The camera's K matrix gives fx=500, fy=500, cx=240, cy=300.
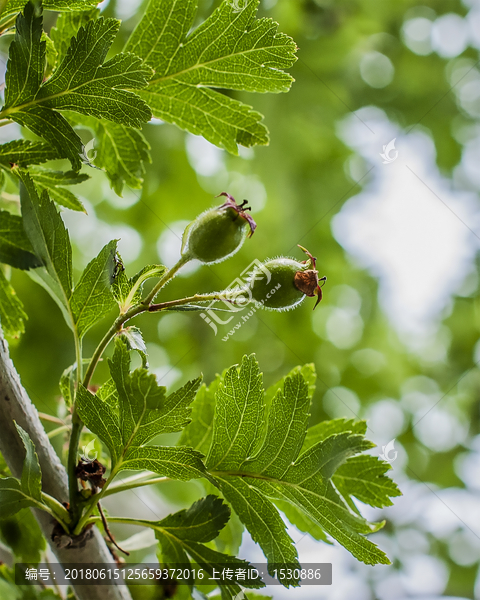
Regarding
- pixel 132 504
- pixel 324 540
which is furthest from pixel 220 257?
pixel 132 504

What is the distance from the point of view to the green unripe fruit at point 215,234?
36.7 inches

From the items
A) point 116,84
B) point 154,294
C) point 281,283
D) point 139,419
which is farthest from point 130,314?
point 116,84

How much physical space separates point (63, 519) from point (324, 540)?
0.58 meters

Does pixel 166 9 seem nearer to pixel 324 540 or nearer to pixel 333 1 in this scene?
pixel 324 540

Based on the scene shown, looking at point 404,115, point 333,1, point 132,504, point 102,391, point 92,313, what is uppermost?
point 333,1

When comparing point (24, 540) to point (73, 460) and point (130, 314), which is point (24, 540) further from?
point (130, 314)

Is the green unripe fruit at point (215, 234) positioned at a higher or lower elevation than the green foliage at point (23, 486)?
higher

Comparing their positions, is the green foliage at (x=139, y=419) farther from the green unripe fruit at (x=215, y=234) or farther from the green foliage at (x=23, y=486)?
the green unripe fruit at (x=215, y=234)

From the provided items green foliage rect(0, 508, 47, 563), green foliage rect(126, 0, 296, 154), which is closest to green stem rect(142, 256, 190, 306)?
green foliage rect(126, 0, 296, 154)

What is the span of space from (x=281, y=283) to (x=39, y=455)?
0.59 meters

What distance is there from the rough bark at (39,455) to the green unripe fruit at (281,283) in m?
0.51

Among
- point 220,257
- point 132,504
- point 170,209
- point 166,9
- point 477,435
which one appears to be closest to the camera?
point 220,257

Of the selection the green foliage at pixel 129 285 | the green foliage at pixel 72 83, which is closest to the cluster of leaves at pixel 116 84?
the green foliage at pixel 72 83

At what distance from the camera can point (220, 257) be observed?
3.14 ft
